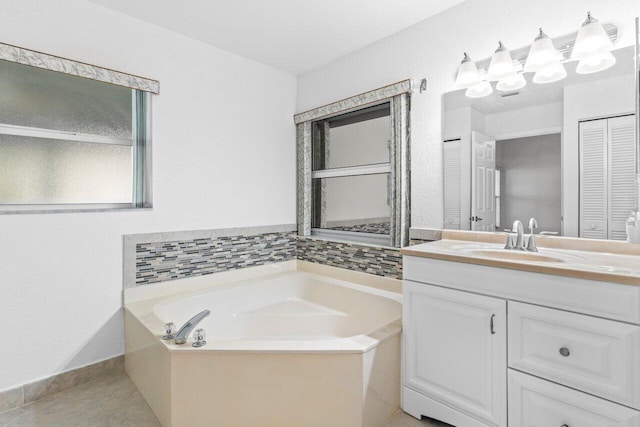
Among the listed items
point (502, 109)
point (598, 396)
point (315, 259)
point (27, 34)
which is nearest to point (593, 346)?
point (598, 396)

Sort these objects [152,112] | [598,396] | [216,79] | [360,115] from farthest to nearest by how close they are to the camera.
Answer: [360,115] → [216,79] → [152,112] → [598,396]

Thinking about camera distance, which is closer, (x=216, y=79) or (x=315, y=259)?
(x=216, y=79)

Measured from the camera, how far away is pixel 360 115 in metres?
2.81

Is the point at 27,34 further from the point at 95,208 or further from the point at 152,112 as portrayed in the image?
the point at 95,208

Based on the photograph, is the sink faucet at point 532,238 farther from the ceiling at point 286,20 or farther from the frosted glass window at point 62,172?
the frosted glass window at point 62,172

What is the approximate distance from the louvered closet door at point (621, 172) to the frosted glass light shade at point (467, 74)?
68 centimetres

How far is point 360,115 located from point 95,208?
6.79ft

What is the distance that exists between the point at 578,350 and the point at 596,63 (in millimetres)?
1317

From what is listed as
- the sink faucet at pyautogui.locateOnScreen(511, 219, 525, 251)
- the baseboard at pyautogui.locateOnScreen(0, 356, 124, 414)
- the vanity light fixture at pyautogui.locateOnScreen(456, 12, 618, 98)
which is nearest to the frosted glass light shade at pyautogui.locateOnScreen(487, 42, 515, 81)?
the vanity light fixture at pyautogui.locateOnScreen(456, 12, 618, 98)

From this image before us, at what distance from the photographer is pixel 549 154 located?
173cm

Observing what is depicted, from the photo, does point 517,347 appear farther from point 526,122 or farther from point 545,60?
point 545,60

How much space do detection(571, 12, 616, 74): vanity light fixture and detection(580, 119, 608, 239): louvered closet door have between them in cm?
27

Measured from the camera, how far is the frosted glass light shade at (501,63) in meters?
1.78

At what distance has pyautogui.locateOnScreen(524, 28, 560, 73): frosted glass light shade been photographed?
1639 millimetres
